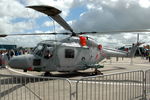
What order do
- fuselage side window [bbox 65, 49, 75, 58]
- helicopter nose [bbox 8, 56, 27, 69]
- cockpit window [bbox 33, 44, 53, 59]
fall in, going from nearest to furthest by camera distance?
helicopter nose [bbox 8, 56, 27, 69]
cockpit window [bbox 33, 44, 53, 59]
fuselage side window [bbox 65, 49, 75, 58]

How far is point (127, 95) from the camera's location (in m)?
7.21

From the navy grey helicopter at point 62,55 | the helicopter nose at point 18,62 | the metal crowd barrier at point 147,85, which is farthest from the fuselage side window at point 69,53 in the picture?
the metal crowd barrier at point 147,85

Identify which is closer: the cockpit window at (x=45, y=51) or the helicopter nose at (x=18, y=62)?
the helicopter nose at (x=18, y=62)

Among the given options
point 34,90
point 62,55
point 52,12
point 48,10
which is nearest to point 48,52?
point 62,55

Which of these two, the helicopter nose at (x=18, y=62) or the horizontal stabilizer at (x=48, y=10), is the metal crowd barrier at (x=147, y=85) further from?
the helicopter nose at (x=18, y=62)

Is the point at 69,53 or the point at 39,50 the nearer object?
the point at 39,50

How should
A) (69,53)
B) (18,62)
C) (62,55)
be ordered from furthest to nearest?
(69,53) → (62,55) → (18,62)

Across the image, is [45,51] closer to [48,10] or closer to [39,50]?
[39,50]

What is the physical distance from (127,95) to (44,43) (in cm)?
732

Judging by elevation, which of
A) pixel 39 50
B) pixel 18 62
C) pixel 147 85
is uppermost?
pixel 39 50

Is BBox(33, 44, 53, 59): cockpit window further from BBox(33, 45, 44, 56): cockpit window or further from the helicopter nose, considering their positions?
the helicopter nose

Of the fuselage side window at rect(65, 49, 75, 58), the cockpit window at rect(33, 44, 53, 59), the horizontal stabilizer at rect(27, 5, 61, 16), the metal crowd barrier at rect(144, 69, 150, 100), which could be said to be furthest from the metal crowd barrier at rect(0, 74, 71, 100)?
the fuselage side window at rect(65, 49, 75, 58)

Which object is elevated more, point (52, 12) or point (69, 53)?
point (52, 12)

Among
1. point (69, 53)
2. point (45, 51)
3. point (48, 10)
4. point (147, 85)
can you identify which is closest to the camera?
point (147, 85)
